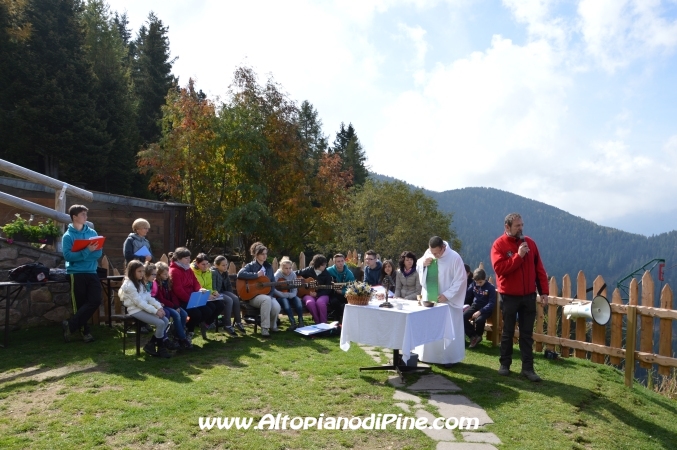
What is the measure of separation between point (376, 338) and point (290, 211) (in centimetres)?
1135

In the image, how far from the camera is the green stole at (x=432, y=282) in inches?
269

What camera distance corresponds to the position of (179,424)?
4402 mm

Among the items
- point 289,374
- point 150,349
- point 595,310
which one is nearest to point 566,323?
point 595,310

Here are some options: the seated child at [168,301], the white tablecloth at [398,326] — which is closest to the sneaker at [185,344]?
the seated child at [168,301]

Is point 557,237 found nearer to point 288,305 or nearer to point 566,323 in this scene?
point 566,323

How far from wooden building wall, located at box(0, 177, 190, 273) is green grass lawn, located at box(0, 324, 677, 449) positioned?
6483 millimetres

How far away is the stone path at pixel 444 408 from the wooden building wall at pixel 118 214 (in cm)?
1011

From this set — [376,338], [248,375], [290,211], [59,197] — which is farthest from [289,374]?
[290,211]

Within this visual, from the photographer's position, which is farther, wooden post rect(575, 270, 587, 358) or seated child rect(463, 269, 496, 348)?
seated child rect(463, 269, 496, 348)

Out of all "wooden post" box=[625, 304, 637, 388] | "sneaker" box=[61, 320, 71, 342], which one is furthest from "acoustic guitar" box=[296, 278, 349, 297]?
"wooden post" box=[625, 304, 637, 388]

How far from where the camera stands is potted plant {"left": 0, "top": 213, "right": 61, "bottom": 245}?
7.99 meters

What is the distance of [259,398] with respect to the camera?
5.22 m

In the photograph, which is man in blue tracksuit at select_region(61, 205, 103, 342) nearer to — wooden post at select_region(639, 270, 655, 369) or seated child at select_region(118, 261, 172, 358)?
seated child at select_region(118, 261, 172, 358)

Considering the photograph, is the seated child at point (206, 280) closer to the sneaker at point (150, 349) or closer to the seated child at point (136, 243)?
the seated child at point (136, 243)
